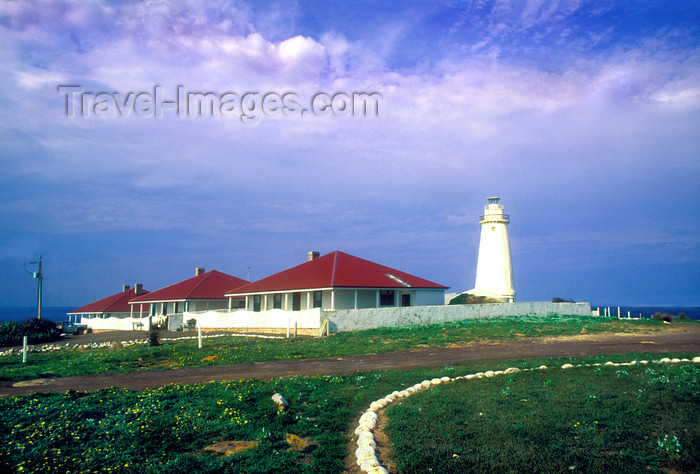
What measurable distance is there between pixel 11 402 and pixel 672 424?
1206 centimetres

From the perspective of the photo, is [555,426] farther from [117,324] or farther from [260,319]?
[117,324]

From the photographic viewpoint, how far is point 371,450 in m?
6.85

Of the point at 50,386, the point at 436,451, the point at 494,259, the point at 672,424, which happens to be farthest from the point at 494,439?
the point at 494,259

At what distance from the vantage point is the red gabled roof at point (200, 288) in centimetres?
4475

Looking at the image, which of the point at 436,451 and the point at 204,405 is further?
the point at 204,405

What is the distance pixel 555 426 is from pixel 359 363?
29.9ft

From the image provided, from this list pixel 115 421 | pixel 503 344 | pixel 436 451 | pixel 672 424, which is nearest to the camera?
pixel 436 451

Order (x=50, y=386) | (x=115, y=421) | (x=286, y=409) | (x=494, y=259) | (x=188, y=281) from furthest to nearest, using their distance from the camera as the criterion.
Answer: (x=188, y=281), (x=494, y=259), (x=50, y=386), (x=286, y=409), (x=115, y=421)

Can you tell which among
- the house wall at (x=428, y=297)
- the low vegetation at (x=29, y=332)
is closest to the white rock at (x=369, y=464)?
the house wall at (x=428, y=297)

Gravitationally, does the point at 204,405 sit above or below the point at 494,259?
below

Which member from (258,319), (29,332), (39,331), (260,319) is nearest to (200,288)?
(39,331)

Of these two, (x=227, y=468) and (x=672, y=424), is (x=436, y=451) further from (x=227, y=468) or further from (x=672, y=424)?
(x=672, y=424)

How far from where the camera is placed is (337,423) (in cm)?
857

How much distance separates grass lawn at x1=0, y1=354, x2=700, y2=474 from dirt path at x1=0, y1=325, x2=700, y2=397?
231 centimetres
